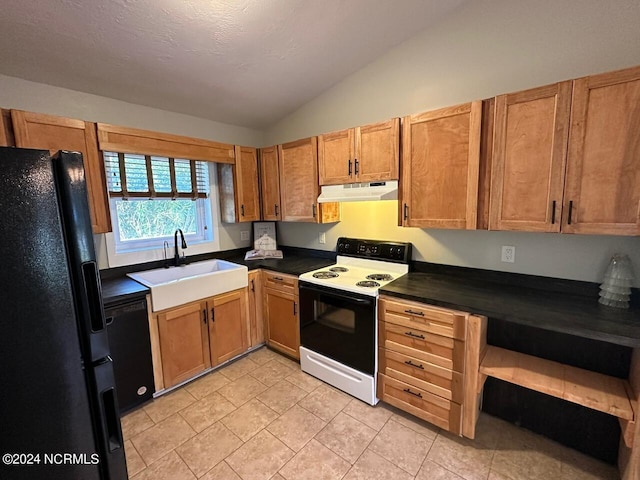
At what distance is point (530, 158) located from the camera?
1.63m

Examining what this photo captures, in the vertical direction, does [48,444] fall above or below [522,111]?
below

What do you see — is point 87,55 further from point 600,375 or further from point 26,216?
point 600,375

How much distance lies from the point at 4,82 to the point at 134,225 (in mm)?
1218

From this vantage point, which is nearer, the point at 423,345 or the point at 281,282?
the point at 423,345

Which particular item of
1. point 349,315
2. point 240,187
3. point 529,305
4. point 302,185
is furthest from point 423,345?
point 240,187

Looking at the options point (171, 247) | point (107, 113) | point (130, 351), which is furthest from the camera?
point (171, 247)

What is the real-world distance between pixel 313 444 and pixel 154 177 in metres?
2.53

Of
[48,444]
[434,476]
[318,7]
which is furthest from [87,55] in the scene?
[434,476]

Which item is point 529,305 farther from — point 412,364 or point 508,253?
point 412,364

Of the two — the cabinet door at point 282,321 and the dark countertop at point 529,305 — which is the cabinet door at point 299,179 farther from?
the dark countertop at point 529,305

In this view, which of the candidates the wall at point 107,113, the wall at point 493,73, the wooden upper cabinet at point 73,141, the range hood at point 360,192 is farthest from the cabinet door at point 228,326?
the wall at point 493,73

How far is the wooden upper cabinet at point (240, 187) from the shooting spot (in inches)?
117

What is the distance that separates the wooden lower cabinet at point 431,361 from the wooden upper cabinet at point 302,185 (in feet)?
3.67

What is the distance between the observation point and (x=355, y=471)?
1646mm
